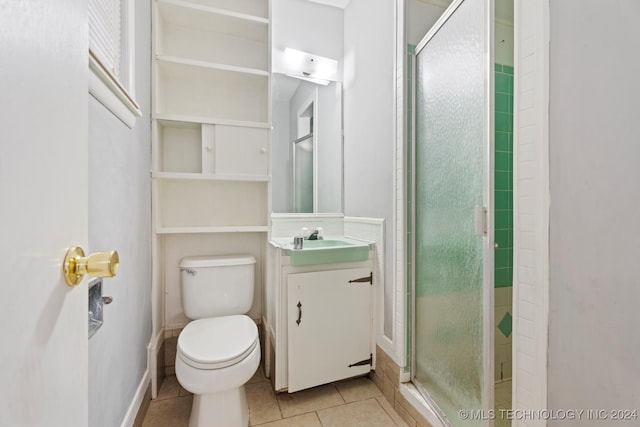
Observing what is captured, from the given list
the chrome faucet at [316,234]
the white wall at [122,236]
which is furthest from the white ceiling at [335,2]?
the chrome faucet at [316,234]

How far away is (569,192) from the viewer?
30.1 inches

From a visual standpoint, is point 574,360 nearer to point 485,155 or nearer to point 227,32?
point 485,155

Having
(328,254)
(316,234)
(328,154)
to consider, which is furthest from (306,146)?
(328,254)

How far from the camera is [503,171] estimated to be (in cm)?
149

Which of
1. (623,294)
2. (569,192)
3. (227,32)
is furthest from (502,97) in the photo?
(227,32)

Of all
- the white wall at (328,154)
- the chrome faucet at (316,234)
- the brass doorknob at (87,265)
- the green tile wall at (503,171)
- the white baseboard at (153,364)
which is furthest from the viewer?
the white wall at (328,154)

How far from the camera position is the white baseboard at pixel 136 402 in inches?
47.7

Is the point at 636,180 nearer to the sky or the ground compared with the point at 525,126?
nearer to the ground

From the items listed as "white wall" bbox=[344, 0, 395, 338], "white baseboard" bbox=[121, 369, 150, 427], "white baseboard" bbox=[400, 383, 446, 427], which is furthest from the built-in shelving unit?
"white baseboard" bbox=[400, 383, 446, 427]

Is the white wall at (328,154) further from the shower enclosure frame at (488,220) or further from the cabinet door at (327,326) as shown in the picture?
the shower enclosure frame at (488,220)

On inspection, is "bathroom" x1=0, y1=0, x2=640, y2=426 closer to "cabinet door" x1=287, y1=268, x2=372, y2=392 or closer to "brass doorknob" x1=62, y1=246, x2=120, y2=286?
"brass doorknob" x1=62, y1=246, x2=120, y2=286

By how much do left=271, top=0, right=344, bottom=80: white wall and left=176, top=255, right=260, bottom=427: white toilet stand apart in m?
1.51

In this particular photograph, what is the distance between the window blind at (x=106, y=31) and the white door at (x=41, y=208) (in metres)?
0.62

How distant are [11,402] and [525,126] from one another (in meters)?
1.20
